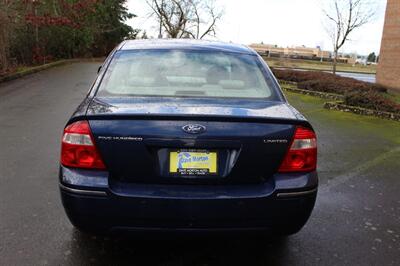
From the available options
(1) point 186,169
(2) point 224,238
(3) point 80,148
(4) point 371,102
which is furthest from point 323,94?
(3) point 80,148

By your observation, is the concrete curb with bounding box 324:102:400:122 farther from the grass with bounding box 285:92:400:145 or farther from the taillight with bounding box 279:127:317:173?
the taillight with bounding box 279:127:317:173

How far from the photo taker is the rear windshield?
351 centimetres

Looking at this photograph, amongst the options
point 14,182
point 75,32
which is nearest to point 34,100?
point 14,182

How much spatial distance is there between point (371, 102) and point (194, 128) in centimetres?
955

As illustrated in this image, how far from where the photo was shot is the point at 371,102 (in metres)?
11.3

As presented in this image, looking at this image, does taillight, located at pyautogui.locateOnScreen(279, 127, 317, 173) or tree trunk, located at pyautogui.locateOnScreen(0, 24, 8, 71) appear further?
tree trunk, located at pyautogui.locateOnScreen(0, 24, 8, 71)

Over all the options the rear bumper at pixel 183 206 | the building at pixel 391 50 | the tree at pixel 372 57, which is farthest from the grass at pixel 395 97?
the tree at pixel 372 57

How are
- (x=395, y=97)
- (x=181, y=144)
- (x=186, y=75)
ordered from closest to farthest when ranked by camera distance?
1. (x=181, y=144)
2. (x=186, y=75)
3. (x=395, y=97)

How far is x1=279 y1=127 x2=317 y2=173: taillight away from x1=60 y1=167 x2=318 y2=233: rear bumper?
9cm

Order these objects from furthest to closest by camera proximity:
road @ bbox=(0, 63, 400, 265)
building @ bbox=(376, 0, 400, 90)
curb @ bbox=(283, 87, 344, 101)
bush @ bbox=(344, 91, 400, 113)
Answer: building @ bbox=(376, 0, 400, 90) → curb @ bbox=(283, 87, 344, 101) → bush @ bbox=(344, 91, 400, 113) → road @ bbox=(0, 63, 400, 265)

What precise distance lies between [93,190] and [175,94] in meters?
1.00

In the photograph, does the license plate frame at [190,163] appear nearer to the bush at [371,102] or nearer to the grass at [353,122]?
the grass at [353,122]

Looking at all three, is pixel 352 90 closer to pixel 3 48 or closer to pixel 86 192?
pixel 3 48

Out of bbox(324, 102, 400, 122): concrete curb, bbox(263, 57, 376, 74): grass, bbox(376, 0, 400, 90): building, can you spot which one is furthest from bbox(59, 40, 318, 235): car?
bbox(263, 57, 376, 74): grass
